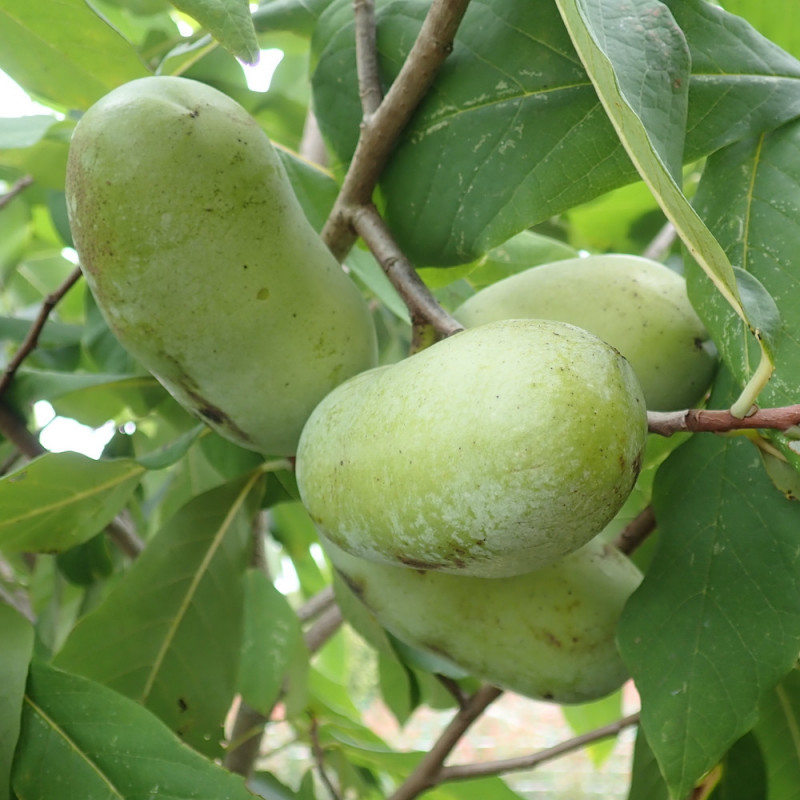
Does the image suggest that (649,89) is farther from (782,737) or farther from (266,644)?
(266,644)

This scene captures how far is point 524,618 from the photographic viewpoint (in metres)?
0.69

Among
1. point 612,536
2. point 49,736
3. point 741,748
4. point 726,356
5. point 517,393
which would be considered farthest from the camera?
point 612,536

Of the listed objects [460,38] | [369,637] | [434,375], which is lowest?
[369,637]

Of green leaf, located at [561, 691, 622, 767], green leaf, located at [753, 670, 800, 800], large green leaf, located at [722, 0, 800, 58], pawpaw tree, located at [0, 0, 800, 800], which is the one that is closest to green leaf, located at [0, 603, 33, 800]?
pawpaw tree, located at [0, 0, 800, 800]

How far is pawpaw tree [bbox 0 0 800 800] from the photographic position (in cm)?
48

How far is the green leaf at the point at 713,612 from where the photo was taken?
0.63m

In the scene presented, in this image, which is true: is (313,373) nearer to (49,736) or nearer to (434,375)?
(434,375)

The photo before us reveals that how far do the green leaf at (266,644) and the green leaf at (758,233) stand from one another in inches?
25.5

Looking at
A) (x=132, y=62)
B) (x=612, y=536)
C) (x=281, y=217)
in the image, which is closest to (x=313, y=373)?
(x=281, y=217)

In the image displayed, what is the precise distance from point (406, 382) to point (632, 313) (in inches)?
9.9

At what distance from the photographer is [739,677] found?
644mm

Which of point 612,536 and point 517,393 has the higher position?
point 517,393

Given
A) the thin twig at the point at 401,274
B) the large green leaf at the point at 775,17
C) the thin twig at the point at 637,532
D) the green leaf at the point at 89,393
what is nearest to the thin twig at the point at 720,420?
the thin twig at the point at 401,274

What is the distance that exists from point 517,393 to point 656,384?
271 millimetres
